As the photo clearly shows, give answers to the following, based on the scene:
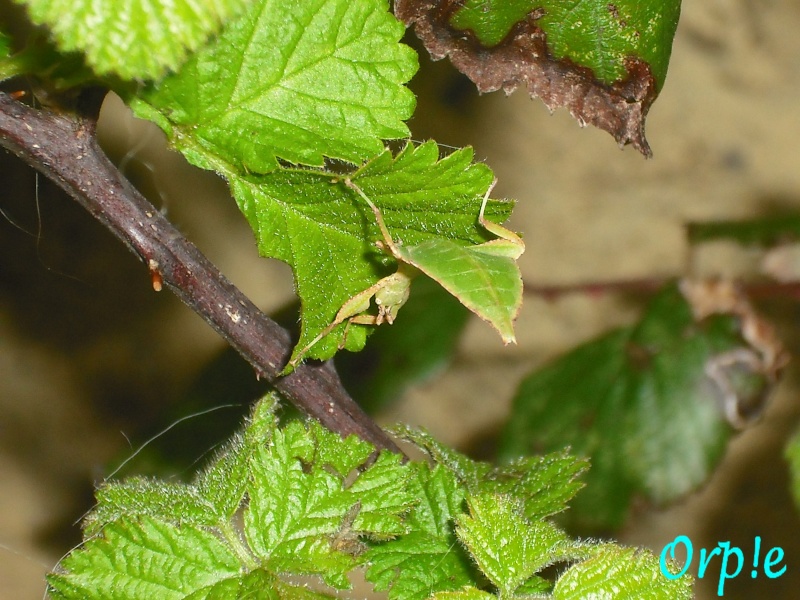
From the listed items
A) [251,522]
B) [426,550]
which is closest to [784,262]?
[426,550]

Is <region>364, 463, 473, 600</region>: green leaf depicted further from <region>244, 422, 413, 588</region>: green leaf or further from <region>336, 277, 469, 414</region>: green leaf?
<region>336, 277, 469, 414</region>: green leaf

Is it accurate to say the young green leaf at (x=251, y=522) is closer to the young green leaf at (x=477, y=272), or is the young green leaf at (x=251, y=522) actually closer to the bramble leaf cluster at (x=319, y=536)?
the bramble leaf cluster at (x=319, y=536)

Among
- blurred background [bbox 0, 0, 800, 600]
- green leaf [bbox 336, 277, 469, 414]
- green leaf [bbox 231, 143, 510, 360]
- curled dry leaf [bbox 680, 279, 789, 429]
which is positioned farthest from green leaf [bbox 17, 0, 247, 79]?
curled dry leaf [bbox 680, 279, 789, 429]

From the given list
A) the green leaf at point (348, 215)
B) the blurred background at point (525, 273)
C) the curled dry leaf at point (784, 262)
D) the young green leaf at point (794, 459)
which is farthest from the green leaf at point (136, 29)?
the curled dry leaf at point (784, 262)

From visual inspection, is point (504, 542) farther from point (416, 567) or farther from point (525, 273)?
point (525, 273)

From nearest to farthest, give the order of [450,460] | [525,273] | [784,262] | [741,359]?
[450,460], [741,359], [784,262], [525,273]

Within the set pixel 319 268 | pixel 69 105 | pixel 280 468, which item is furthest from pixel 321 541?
pixel 69 105

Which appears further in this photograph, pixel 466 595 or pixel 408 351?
pixel 408 351
